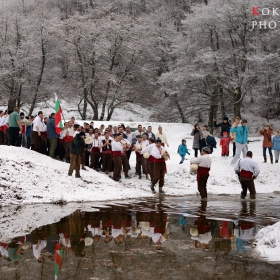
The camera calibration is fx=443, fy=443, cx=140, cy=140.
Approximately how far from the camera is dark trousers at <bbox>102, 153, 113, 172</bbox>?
1977cm

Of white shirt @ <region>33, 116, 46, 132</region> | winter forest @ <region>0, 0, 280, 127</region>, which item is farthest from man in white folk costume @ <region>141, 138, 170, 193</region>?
winter forest @ <region>0, 0, 280, 127</region>

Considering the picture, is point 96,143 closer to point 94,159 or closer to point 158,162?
point 94,159

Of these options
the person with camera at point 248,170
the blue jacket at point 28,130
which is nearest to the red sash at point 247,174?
the person with camera at point 248,170

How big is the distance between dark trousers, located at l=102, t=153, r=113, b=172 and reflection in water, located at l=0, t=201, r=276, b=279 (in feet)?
29.0

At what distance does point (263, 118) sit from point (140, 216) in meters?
38.9

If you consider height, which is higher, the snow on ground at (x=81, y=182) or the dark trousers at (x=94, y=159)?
the dark trousers at (x=94, y=159)

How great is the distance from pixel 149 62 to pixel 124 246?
4221 cm

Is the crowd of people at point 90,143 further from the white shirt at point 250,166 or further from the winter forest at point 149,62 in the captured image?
the winter forest at point 149,62

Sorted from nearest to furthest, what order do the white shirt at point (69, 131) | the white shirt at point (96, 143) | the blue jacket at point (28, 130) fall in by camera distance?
1. the white shirt at point (69, 131)
2. the white shirt at point (96, 143)
3. the blue jacket at point (28, 130)

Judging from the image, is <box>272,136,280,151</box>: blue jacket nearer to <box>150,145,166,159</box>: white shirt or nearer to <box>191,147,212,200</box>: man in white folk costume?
<box>150,145,166,159</box>: white shirt

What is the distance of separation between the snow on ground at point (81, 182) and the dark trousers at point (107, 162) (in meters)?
1.17

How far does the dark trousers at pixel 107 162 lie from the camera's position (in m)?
19.8

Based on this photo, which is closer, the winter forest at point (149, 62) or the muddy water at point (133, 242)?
the muddy water at point (133, 242)

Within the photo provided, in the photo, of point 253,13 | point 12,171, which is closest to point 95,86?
point 253,13
